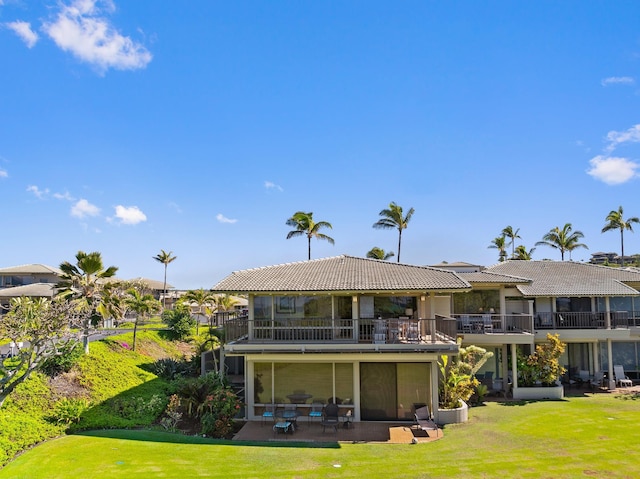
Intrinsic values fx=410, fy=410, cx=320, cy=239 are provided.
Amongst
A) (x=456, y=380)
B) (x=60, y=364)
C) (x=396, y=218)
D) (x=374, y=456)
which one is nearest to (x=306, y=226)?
(x=396, y=218)

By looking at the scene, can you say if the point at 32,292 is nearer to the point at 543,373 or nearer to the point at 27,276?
the point at 27,276

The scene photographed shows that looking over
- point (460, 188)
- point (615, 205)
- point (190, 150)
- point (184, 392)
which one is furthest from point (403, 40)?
point (615, 205)

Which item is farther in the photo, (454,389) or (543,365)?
(543,365)

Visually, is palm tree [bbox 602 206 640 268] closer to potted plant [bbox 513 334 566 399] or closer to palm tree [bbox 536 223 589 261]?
palm tree [bbox 536 223 589 261]

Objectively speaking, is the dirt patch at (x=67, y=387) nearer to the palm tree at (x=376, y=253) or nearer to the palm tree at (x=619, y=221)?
the palm tree at (x=376, y=253)

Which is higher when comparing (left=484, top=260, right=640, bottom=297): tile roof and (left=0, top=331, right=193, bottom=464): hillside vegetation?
(left=484, top=260, right=640, bottom=297): tile roof

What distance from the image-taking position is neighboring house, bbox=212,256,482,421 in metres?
16.2

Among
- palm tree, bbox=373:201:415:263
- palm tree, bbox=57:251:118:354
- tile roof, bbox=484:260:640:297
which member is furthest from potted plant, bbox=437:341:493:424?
palm tree, bbox=373:201:415:263

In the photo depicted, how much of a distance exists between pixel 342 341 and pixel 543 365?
10.9m

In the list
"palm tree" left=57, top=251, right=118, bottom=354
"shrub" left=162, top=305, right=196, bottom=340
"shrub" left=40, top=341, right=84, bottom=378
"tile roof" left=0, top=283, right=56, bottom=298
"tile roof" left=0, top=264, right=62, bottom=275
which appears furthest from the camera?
"tile roof" left=0, top=264, right=62, bottom=275

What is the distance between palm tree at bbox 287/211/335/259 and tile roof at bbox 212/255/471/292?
75.0 feet

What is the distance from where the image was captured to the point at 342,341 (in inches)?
663

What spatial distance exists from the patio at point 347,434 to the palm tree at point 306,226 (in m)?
28.7

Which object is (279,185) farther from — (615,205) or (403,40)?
(615,205)
